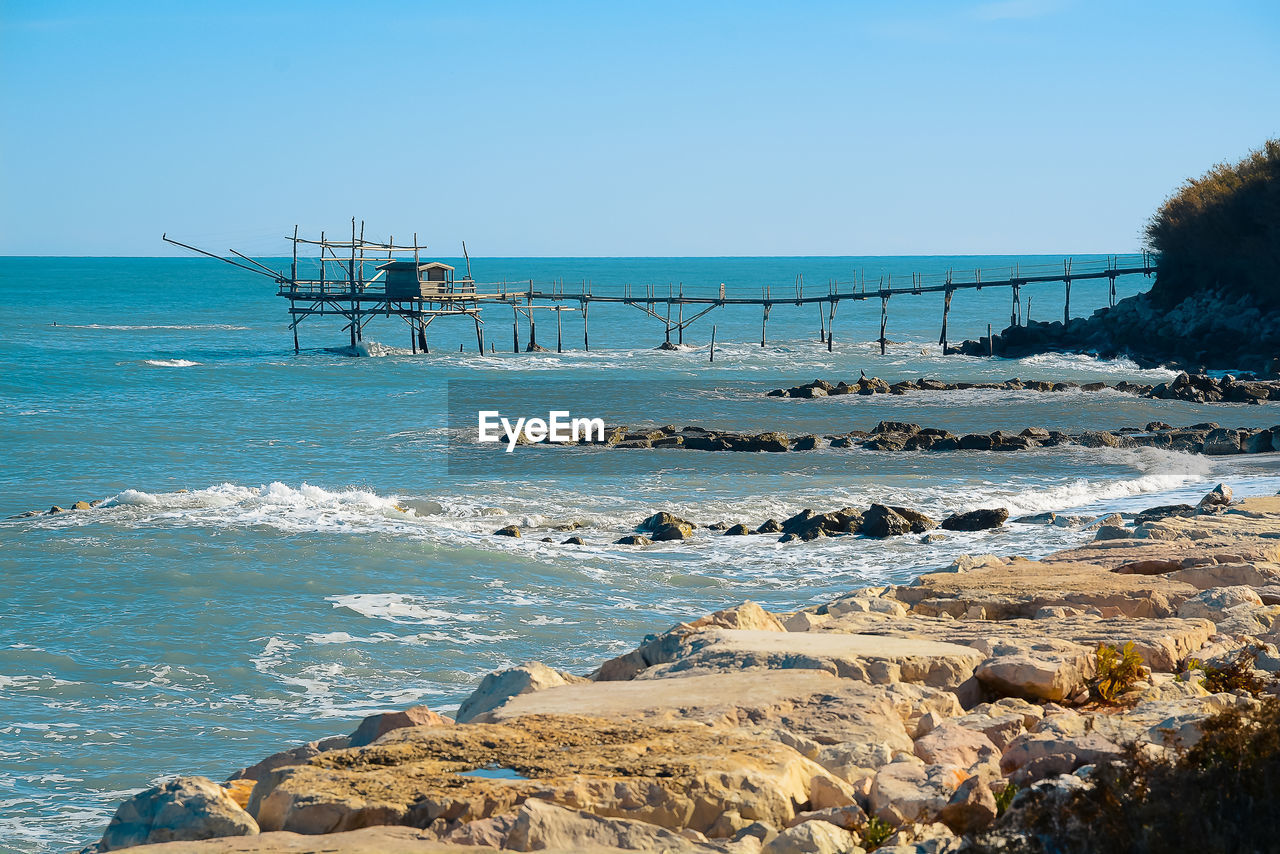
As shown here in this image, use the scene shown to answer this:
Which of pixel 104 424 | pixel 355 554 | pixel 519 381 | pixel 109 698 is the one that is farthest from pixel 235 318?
pixel 109 698

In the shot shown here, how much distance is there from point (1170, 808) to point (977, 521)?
1322 centimetres

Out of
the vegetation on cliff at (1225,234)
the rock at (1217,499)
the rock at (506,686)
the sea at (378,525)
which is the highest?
the vegetation on cliff at (1225,234)

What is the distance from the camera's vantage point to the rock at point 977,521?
16672mm

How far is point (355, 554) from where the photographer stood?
15.2 m

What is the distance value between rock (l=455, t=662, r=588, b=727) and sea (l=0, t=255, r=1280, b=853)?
2266 millimetres

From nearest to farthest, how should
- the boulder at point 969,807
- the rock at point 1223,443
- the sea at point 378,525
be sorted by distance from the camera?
1. the boulder at point 969,807
2. the sea at point 378,525
3. the rock at point 1223,443

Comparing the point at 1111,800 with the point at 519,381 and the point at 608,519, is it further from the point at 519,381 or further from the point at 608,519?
the point at 519,381

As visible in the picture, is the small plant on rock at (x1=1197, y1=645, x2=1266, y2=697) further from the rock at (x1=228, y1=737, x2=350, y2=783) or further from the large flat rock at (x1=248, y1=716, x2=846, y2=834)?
the rock at (x1=228, y1=737, x2=350, y2=783)

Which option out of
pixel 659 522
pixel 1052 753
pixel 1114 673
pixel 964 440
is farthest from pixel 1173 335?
pixel 1052 753

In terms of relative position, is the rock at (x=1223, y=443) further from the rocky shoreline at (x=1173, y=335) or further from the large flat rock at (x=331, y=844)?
the large flat rock at (x=331, y=844)

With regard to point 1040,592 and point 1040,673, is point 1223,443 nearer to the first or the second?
point 1040,592

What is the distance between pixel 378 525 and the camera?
56.2 ft

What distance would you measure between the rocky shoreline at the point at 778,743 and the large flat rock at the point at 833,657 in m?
0.02

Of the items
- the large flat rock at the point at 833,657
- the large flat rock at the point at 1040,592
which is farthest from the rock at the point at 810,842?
the large flat rock at the point at 1040,592
